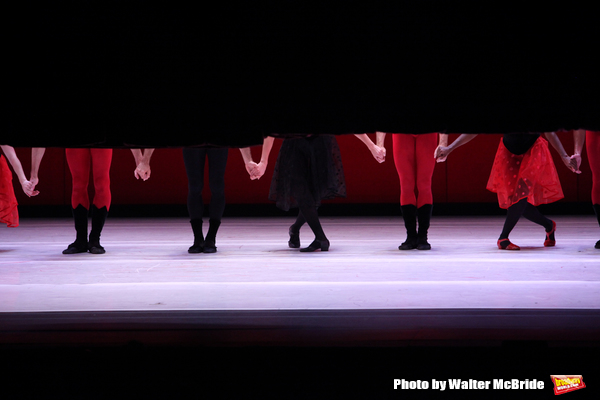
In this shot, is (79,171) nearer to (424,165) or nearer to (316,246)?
(316,246)

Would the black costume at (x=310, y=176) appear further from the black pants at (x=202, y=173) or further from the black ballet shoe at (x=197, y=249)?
the black ballet shoe at (x=197, y=249)

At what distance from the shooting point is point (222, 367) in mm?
1472

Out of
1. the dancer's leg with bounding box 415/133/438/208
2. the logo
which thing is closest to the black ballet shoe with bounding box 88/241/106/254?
the dancer's leg with bounding box 415/133/438/208

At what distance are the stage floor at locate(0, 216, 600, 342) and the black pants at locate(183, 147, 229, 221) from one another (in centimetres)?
27

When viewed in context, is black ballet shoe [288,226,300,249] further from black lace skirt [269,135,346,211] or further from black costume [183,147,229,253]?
black costume [183,147,229,253]

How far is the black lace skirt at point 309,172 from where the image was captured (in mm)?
3301

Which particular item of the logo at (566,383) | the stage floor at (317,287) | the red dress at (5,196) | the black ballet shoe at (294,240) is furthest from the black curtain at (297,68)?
the red dress at (5,196)

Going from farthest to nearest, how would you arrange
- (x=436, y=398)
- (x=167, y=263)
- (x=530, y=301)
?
(x=167, y=263) → (x=530, y=301) → (x=436, y=398)

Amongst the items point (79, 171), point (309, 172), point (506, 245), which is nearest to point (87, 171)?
point (79, 171)

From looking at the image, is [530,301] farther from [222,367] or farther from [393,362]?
[222,367]

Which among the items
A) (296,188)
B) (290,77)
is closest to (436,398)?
(290,77)

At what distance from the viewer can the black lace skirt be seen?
3301 millimetres

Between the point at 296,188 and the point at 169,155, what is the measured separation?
3614 millimetres

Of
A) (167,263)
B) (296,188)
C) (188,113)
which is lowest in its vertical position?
(167,263)
